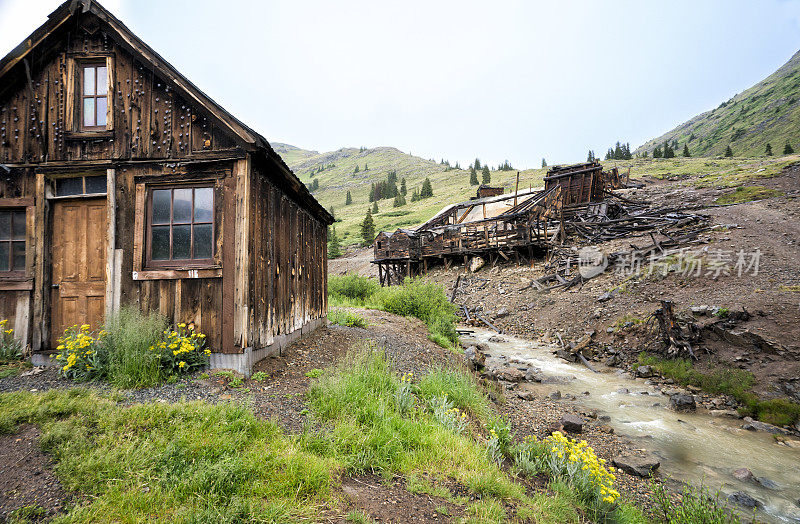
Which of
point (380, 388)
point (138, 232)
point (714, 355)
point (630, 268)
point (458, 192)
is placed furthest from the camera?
point (458, 192)

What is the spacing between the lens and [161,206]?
6.52 metres

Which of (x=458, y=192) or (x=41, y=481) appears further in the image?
(x=458, y=192)

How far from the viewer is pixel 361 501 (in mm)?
3408

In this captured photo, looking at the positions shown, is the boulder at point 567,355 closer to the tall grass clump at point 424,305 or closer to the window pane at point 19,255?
the tall grass clump at point 424,305

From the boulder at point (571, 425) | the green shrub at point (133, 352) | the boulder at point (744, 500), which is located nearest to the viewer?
the boulder at point (744, 500)

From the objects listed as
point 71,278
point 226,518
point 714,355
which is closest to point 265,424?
point 226,518

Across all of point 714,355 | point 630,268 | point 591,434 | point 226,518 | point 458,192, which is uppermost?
point 458,192

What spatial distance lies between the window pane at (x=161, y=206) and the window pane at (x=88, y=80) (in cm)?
237

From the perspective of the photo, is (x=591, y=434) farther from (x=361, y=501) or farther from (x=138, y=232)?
(x=138, y=232)

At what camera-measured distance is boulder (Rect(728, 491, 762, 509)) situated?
5.21m

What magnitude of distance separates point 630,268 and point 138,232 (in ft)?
58.2

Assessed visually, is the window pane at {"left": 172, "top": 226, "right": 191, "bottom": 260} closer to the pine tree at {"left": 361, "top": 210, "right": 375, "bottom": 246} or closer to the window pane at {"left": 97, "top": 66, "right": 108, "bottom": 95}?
the window pane at {"left": 97, "top": 66, "right": 108, "bottom": 95}

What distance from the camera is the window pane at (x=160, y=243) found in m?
6.46

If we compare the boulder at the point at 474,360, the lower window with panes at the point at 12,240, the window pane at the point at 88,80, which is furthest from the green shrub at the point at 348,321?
the window pane at the point at 88,80
